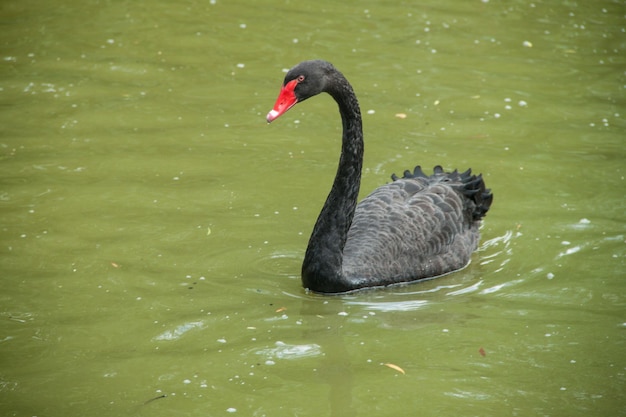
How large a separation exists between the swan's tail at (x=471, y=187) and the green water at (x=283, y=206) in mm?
249

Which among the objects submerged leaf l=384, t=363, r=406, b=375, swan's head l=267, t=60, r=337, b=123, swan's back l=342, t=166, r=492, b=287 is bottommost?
submerged leaf l=384, t=363, r=406, b=375

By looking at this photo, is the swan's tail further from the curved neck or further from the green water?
the curved neck

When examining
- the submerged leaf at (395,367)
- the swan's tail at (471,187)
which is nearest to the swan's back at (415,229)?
the swan's tail at (471,187)

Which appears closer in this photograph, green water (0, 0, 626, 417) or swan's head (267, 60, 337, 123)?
green water (0, 0, 626, 417)

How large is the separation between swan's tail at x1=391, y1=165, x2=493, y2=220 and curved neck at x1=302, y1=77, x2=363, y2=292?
110 centimetres

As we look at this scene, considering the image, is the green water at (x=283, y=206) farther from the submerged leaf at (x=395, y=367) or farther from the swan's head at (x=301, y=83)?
the swan's head at (x=301, y=83)

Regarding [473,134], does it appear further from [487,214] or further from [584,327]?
[584,327]

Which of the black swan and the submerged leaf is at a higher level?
the black swan

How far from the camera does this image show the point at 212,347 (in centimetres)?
549

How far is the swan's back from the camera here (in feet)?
20.5

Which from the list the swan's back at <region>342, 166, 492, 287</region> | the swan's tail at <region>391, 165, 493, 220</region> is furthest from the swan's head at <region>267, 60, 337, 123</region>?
the swan's tail at <region>391, 165, 493, 220</region>

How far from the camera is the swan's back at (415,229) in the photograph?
6.26 m

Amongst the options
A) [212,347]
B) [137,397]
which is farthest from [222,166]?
[137,397]

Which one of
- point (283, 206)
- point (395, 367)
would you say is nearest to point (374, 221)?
point (283, 206)
